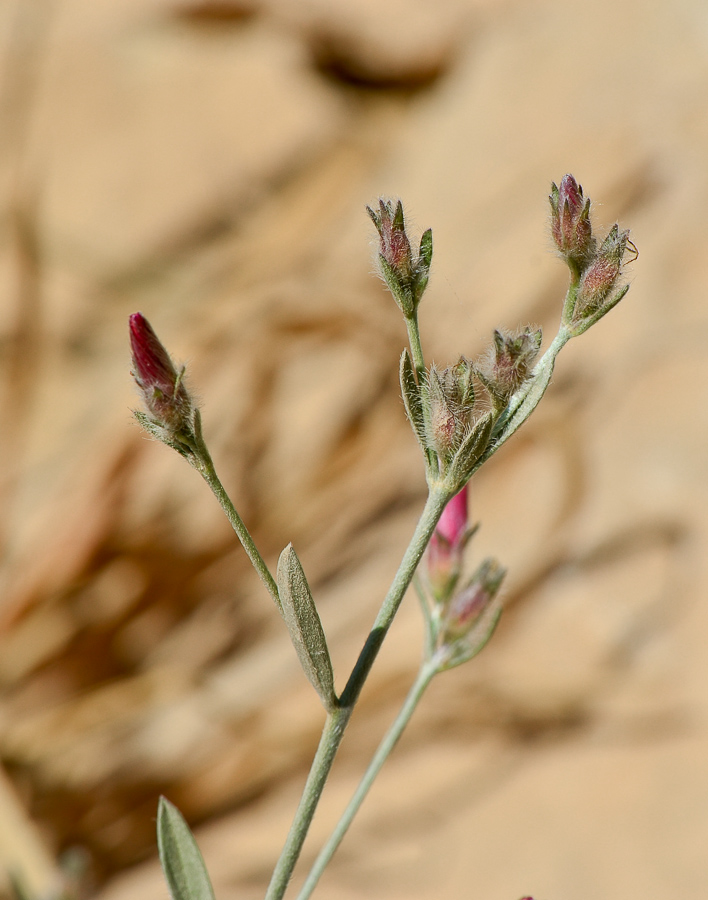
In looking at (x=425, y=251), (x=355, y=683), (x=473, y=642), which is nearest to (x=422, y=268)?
(x=425, y=251)

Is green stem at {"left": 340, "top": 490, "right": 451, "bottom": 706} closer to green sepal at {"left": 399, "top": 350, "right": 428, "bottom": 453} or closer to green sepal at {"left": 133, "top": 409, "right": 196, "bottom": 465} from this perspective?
green sepal at {"left": 399, "top": 350, "right": 428, "bottom": 453}

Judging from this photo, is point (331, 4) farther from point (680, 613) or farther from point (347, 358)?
point (680, 613)

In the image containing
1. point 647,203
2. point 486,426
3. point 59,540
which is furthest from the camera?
point 647,203

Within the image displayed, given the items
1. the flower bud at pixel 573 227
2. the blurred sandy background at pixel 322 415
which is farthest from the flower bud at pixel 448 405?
the blurred sandy background at pixel 322 415

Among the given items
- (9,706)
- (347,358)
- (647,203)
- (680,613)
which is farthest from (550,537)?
(9,706)

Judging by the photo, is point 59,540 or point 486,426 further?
point 59,540

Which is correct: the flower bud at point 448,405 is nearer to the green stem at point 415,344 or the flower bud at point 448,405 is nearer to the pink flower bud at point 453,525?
the green stem at point 415,344

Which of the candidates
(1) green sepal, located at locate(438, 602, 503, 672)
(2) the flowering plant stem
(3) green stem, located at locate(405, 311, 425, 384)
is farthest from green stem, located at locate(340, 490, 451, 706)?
(1) green sepal, located at locate(438, 602, 503, 672)
